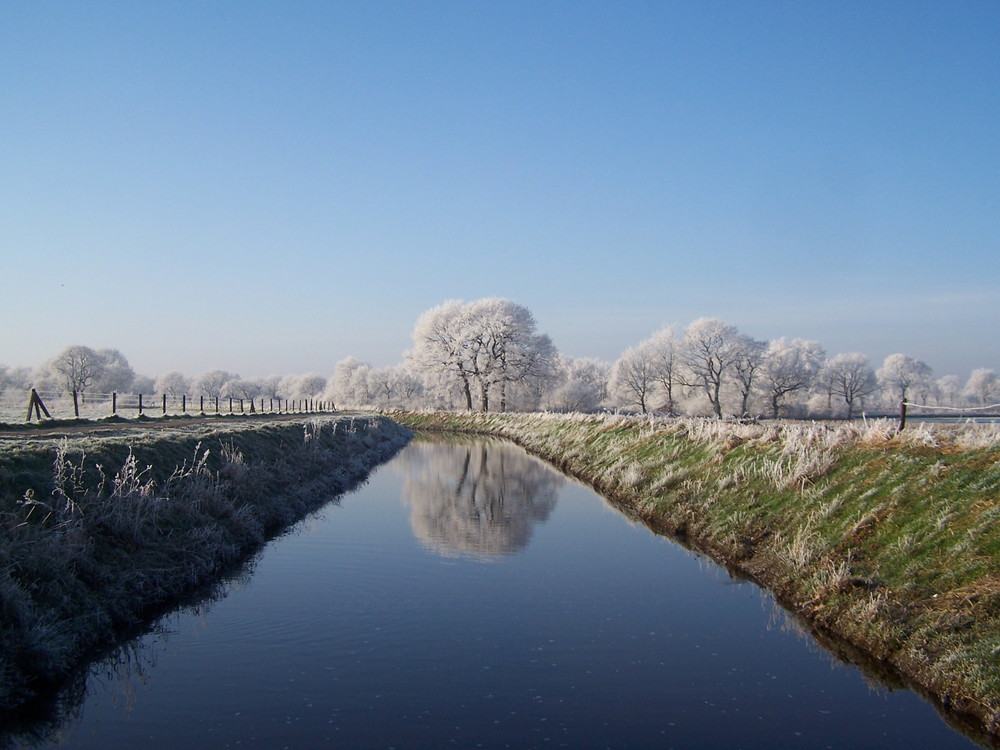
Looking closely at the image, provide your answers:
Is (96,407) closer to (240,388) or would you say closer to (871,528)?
(871,528)

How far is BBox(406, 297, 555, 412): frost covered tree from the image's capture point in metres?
68.5

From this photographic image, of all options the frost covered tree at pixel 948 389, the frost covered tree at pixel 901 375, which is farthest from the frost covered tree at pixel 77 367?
the frost covered tree at pixel 948 389

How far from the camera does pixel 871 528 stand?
36.7 feet

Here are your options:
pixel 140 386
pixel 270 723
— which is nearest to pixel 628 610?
pixel 270 723

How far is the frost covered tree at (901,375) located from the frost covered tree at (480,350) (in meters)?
68.5

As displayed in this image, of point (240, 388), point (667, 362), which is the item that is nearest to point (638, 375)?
point (667, 362)

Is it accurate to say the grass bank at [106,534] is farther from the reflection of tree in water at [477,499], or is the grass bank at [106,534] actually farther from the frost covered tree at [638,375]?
the frost covered tree at [638,375]

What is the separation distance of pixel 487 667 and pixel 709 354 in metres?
74.2

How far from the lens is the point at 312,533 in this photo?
57.1ft

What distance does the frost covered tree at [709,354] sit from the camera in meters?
78.6

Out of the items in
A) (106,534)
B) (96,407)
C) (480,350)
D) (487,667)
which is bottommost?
(487,667)

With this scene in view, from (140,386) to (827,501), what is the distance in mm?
148501

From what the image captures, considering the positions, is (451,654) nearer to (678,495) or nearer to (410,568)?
(410,568)

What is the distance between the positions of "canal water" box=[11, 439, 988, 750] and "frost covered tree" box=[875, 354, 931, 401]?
113 metres
